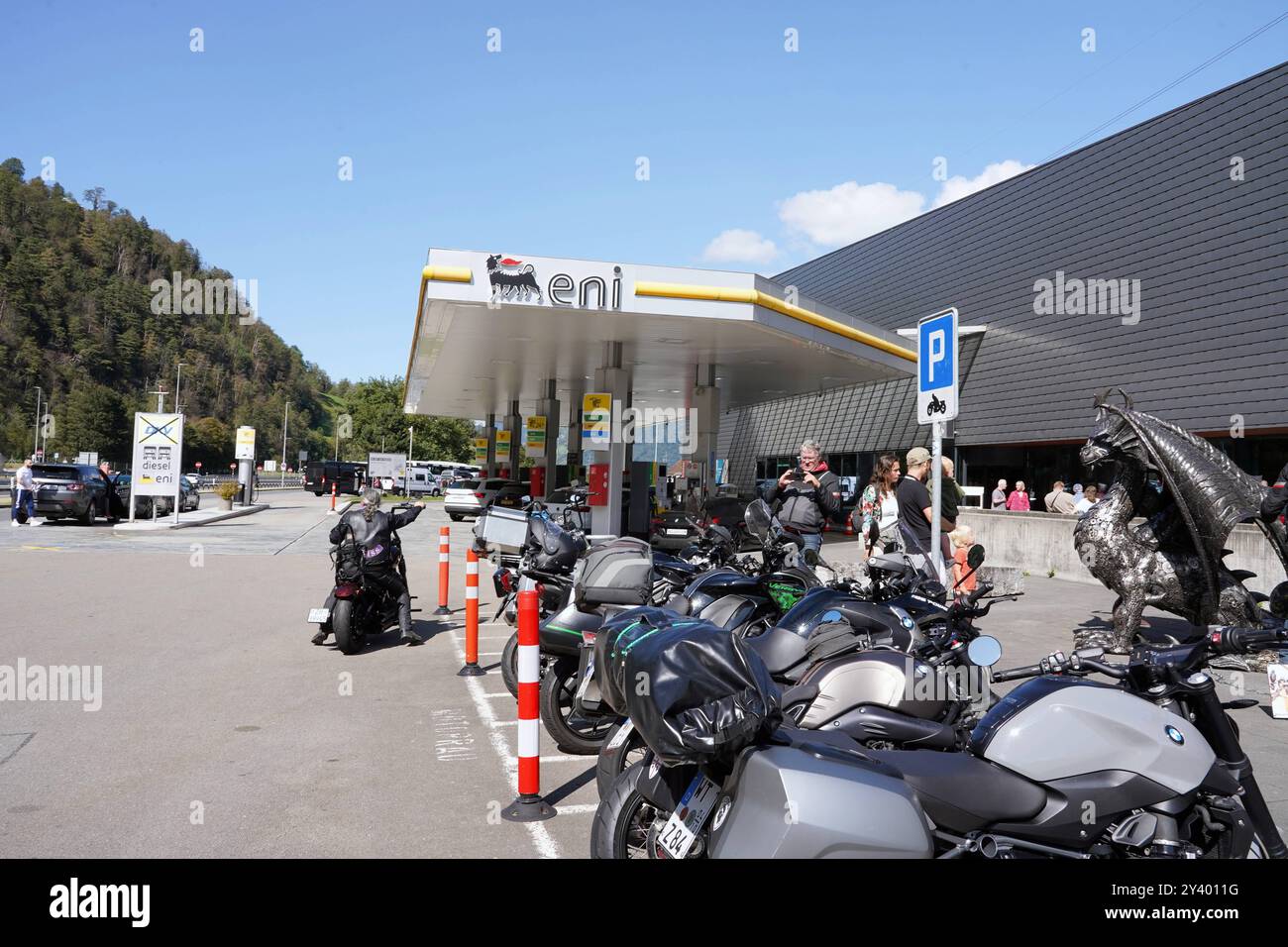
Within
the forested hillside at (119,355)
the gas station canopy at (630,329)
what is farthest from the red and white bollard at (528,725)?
the forested hillside at (119,355)

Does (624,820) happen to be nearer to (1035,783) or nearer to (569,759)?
(1035,783)

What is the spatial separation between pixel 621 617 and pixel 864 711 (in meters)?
0.91

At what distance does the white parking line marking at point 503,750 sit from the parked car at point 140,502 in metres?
23.2

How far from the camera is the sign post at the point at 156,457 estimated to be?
23531mm

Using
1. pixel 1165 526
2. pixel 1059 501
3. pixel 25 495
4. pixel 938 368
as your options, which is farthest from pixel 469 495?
pixel 938 368

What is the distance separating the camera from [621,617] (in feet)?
10.9

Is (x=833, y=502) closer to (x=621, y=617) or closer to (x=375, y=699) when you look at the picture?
(x=375, y=699)

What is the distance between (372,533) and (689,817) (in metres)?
6.51

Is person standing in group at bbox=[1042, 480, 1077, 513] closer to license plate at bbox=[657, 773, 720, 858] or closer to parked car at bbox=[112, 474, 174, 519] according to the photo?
license plate at bbox=[657, 773, 720, 858]

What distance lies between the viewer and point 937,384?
6.56 meters

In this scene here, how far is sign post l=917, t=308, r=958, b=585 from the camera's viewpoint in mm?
6348

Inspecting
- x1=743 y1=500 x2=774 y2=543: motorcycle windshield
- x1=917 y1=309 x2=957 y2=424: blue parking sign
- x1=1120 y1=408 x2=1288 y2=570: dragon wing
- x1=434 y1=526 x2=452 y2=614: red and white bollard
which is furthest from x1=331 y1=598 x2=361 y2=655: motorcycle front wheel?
x1=1120 y1=408 x2=1288 y2=570: dragon wing

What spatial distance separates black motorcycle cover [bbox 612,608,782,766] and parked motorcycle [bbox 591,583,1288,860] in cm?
6
